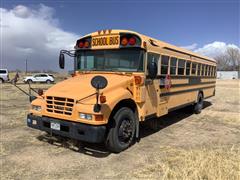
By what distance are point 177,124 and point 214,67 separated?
5427 millimetres

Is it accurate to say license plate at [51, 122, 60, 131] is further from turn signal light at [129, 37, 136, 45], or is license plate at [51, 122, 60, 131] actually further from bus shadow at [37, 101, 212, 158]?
turn signal light at [129, 37, 136, 45]

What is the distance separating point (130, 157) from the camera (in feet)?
15.9

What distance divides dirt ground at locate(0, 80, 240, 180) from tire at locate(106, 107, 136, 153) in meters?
0.18

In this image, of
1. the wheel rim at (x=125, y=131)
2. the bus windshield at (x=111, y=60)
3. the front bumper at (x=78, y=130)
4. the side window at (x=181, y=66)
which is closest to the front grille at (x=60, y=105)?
the front bumper at (x=78, y=130)

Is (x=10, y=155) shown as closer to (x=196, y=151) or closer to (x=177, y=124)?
(x=196, y=151)

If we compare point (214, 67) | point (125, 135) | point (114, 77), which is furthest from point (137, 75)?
point (214, 67)

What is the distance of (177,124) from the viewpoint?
816cm

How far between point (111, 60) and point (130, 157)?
7.27 ft

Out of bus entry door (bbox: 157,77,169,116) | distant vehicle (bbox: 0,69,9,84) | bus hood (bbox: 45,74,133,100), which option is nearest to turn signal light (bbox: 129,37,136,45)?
bus hood (bbox: 45,74,133,100)

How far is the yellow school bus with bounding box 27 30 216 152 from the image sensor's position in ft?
14.8

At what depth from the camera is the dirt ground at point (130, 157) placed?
400 centimetres

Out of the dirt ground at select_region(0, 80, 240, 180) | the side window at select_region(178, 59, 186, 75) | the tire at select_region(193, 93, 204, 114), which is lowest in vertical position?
the dirt ground at select_region(0, 80, 240, 180)

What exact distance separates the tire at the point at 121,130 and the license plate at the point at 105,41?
1.57 m

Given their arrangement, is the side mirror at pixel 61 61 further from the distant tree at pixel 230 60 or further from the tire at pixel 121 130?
the distant tree at pixel 230 60
